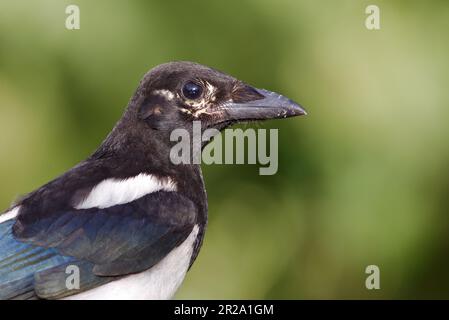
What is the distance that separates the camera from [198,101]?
5160 millimetres

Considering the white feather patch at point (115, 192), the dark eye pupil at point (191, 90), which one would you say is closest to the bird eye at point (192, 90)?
the dark eye pupil at point (191, 90)

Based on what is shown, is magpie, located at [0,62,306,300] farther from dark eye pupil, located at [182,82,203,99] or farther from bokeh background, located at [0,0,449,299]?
bokeh background, located at [0,0,449,299]

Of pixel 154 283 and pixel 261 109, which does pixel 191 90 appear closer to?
pixel 261 109

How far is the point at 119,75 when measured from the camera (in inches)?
238

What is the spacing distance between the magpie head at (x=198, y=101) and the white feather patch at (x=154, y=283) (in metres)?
0.47

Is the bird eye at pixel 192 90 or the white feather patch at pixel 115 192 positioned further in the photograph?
the bird eye at pixel 192 90

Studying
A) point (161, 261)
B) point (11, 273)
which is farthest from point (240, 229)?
point (11, 273)

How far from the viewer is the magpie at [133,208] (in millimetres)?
4809

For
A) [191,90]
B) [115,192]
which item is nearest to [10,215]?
[115,192]
